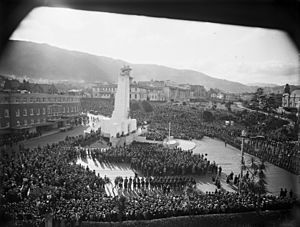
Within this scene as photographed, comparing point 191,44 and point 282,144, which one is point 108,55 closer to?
point 191,44

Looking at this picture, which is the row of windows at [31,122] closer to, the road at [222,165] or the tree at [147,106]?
the road at [222,165]

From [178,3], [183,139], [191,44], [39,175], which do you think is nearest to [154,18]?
[178,3]

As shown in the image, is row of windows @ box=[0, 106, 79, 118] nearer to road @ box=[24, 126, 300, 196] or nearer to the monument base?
road @ box=[24, 126, 300, 196]

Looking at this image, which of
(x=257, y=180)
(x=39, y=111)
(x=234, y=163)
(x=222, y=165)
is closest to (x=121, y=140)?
(x=39, y=111)

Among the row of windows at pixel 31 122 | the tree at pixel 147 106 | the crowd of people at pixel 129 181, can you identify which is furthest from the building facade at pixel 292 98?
the row of windows at pixel 31 122

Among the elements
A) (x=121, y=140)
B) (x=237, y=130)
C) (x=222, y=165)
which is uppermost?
(x=237, y=130)

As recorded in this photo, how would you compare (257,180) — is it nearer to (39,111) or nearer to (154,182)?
(154,182)

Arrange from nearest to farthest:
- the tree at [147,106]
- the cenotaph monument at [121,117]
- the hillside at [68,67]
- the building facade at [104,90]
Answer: the hillside at [68,67] → the building facade at [104,90] → the cenotaph monument at [121,117] → the tree at [147,106]
